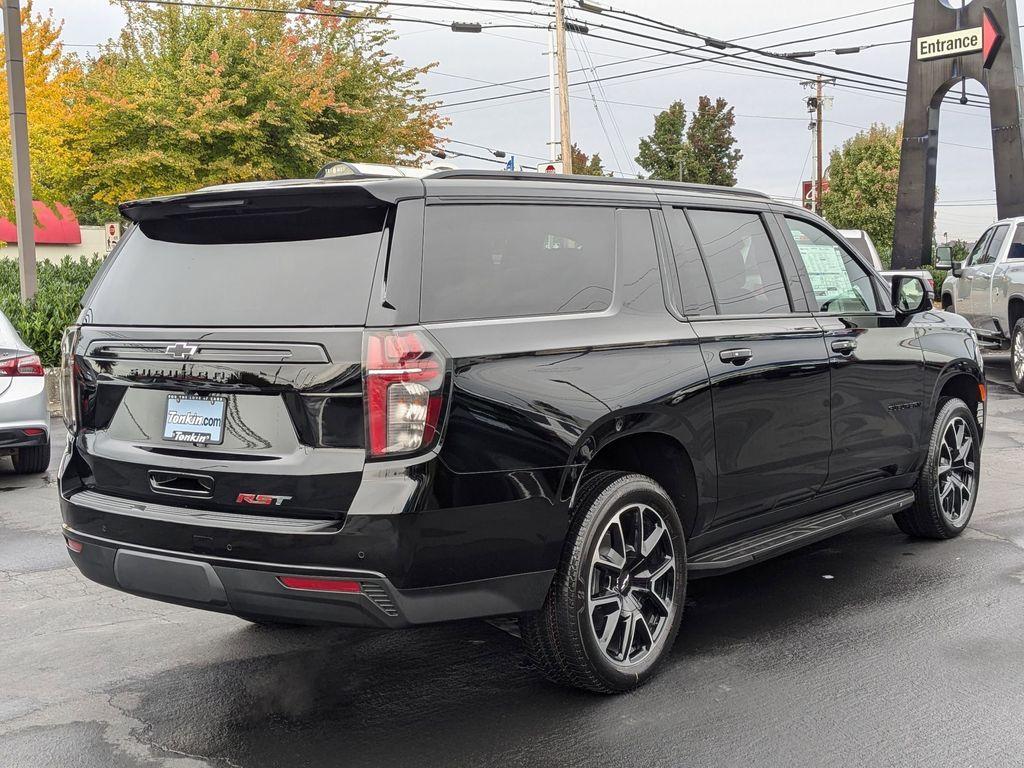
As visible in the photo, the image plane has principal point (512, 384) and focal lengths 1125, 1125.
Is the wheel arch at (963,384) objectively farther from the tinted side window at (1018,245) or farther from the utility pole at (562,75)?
the utility pole at (562,75)

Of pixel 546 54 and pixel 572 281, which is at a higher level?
pixel 546 54

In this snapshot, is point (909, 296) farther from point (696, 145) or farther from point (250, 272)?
point (696, 145)

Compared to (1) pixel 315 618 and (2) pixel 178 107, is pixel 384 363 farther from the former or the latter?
(2) pixel 178 107

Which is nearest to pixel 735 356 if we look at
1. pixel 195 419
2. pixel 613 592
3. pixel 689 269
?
pixel 689 269

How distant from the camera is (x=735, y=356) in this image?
15.7ft

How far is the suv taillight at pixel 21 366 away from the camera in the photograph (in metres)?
8.85

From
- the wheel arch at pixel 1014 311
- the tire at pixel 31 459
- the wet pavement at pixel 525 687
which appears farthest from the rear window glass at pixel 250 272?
the wheel arch at pixel 1014 311

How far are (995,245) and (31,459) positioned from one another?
41.3 feet

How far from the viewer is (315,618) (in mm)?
3627

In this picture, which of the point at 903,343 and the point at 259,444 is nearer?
the point at 259,444

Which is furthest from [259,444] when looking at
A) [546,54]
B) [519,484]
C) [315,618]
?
[546,54]

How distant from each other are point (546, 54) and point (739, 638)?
31.2 metres

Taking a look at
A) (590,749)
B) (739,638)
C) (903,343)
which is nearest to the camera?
(590,749)

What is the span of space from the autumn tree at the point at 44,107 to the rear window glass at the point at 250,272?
18.4 metres
